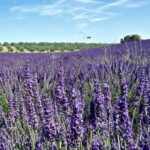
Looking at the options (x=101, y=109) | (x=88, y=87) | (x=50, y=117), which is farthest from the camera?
(x=88, y=87)

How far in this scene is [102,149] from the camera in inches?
80.2

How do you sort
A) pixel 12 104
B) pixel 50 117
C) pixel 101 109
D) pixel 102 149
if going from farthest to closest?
pixel 12 104 → pixel 101 109 → pixel 50 117 → pixel 102 149

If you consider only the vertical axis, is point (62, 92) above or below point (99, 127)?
above

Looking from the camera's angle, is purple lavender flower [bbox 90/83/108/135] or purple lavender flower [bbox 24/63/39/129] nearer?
purple lavender flower [bbox 90/83/108/135]

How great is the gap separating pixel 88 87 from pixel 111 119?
233cm

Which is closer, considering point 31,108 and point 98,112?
→ point 98,112

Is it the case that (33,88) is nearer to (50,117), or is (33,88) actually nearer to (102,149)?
(50,117)

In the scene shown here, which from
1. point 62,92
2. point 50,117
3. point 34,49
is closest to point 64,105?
point 62,92

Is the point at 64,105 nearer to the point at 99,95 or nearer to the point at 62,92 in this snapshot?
the point at 62,92

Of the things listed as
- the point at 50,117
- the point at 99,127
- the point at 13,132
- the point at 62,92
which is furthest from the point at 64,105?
the point at 13,132

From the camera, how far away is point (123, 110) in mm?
2082

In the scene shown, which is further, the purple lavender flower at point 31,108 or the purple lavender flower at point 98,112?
the purple lavender flower at point 31,108

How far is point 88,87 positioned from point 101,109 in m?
2.75

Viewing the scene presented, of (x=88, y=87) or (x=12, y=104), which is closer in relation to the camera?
(x=12, y=104)
